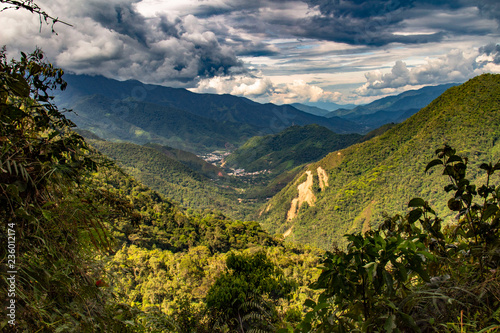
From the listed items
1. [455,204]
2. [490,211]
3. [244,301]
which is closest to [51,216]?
[455,204]

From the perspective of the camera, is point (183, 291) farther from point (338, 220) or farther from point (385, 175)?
point (385, 175)

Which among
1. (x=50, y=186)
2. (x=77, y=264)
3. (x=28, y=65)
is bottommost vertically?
(x=77, y=264)

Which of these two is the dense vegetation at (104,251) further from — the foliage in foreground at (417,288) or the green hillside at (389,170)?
the green hillside at (389,170)

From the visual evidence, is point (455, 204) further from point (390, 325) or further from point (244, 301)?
point (244, 301)

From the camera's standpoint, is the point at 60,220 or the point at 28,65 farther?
the point at 28,65

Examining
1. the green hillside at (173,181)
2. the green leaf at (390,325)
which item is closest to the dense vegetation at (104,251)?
the green leaf at (390,325)

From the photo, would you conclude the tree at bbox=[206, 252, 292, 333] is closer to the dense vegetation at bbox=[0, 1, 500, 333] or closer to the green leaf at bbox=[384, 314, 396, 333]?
the dense vegetation at bbox=[0, 1, 500, 333]

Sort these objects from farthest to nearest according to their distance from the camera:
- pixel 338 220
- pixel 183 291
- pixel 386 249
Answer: pixel 338 220, pixel 183 291, pixel 386 249

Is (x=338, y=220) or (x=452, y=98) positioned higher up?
(x=452, y=98)

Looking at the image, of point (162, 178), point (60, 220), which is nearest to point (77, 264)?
point (60, 220)
